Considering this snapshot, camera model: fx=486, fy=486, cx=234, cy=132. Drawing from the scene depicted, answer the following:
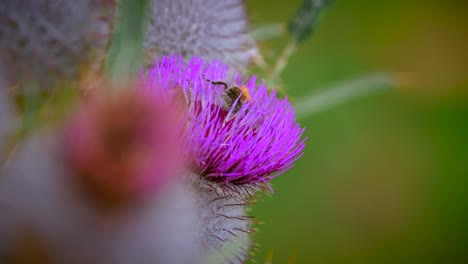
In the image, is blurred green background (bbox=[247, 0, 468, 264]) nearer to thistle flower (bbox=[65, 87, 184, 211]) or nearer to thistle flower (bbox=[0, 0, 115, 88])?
thistle flower (bbox=[0, 0, 115, 88])

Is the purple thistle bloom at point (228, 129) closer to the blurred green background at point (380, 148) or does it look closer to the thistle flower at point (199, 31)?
the thistle flower at point (199, 31)

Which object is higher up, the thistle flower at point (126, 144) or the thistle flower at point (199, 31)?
the thistle flower at point (199, 31)

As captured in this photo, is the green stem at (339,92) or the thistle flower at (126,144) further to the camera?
the green stem at (339,92)

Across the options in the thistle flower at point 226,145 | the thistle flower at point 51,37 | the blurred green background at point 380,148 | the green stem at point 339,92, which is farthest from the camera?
the blurred green background at point 380,148

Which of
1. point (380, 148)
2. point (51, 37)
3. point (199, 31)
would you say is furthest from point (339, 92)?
point (380, 148)

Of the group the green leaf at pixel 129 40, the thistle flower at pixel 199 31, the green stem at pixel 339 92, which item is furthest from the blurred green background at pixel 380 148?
the green leaf at pixel 129 40

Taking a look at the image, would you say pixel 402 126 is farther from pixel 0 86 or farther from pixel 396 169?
pixel 0 86

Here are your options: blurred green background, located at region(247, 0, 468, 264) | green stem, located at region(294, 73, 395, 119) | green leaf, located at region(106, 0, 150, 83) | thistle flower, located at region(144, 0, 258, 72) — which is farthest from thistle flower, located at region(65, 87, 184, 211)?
blurred green background, located at region(247, 0, 468, 264)
